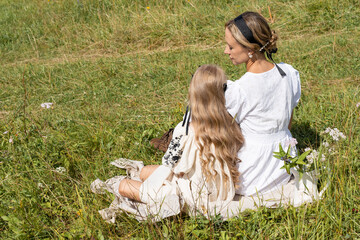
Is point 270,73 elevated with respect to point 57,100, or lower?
elevated

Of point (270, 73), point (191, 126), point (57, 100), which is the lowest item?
point (57, 100)

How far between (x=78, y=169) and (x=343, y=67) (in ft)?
12.9

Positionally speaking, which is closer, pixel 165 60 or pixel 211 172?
pixel 211 172

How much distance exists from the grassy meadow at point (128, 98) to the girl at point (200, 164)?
0.47 ft

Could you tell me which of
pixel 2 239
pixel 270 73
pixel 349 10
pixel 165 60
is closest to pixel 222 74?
pixel 270 73

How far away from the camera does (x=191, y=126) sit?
265cm

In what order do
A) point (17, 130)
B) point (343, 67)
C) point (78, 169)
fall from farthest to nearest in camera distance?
point (343, 67) < point (17, 130) < point (78, 169)

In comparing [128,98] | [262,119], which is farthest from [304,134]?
[128,98]

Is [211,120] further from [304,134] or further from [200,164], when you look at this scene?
[304,134]

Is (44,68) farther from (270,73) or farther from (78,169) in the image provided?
(270,73)

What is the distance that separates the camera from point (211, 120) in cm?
254

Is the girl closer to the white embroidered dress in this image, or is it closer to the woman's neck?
the white embroidered dress

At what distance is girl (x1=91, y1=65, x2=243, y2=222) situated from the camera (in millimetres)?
2523

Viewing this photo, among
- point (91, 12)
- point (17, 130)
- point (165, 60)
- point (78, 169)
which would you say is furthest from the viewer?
point (91, 12)
